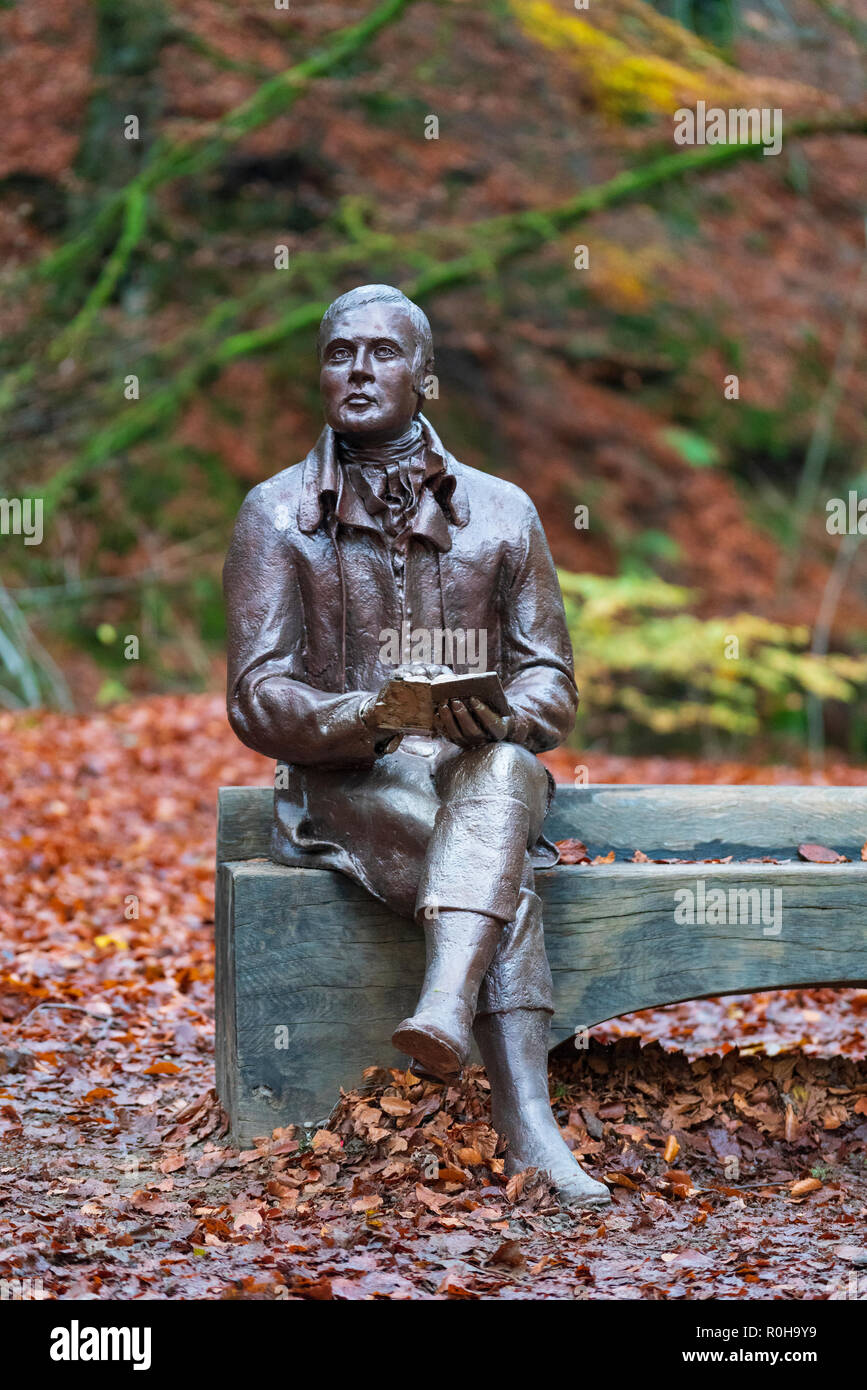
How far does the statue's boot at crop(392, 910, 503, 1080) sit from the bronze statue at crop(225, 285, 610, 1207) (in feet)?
0.11

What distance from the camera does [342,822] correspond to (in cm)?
410

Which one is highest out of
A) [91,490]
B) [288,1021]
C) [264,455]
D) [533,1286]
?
[264,455]

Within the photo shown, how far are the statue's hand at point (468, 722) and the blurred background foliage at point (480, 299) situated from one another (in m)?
7.70

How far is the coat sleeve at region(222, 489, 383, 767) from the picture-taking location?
3.97 meters

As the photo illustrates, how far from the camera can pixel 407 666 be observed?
3.80 m

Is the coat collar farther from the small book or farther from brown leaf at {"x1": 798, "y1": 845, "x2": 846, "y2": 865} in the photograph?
brown leaf at {"x1": 798, "y1": 845, "x2": 846, "y2": 865}

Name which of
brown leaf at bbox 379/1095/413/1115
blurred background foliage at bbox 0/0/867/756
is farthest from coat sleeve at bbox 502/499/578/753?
blurred background foliage at bbox 0/0/867/756

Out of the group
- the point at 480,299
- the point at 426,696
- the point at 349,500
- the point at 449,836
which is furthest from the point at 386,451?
the point at 480,299

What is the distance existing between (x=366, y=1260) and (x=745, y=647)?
10.8 metres

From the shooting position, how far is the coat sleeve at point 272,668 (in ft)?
13.0

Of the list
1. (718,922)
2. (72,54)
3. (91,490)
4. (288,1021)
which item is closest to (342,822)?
(288,1021)

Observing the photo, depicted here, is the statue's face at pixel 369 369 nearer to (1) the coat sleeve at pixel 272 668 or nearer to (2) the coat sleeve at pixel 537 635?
(1) the coat sleeve at pixel 272 668

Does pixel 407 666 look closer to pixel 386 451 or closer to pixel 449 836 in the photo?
pixel 449 836

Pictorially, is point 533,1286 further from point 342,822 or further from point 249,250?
point 249,250
